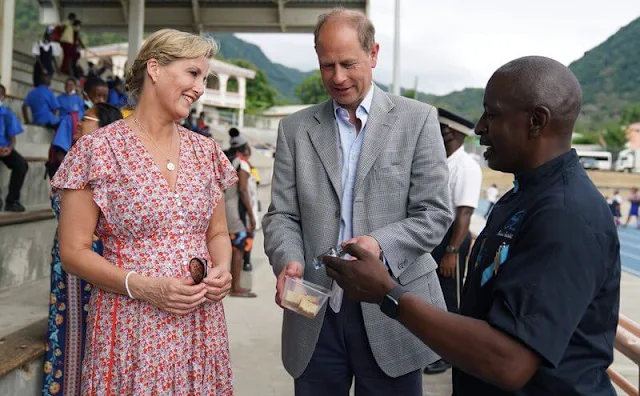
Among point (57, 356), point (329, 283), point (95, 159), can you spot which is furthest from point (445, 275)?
point (95, 159)

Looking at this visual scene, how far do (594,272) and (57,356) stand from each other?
2.29m

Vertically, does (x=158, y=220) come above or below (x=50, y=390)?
above

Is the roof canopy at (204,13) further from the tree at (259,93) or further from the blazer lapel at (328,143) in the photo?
the tree at (259,93)

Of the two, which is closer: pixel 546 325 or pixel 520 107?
pixel 546 325

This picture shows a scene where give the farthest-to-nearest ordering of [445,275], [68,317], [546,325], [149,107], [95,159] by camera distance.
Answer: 1. [445,275]
2. [68,317]
3. [149,107]
4. [95,159]
5. [546,325]

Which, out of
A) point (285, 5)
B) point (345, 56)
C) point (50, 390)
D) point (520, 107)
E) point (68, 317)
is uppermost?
point (285, 5)

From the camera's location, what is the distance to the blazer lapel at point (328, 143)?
7.67 ft

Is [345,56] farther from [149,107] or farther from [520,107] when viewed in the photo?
[520,107]

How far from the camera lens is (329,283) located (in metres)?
2.35

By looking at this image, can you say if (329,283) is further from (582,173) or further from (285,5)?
(285,5)

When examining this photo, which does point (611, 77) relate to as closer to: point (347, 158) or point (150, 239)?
point (347, 158)

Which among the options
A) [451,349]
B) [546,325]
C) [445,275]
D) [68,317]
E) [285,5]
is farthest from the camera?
[285,5]

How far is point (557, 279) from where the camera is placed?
1271mm

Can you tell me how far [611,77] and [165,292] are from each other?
124 meters
